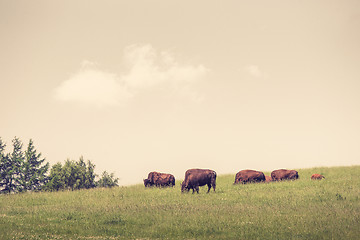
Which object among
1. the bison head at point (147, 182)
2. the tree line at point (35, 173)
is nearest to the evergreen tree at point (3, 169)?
the tree line at point (35, 173)

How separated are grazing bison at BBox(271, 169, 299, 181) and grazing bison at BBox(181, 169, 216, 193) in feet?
32.1

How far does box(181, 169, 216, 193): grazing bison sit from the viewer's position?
3058cm

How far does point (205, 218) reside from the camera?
18.4 meters

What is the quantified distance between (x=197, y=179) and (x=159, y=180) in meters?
8.30

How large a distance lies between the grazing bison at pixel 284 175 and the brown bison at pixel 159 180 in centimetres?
1103

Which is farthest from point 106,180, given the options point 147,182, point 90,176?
point 147,182

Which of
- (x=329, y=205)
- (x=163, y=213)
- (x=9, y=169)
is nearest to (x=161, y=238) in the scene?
(x=163, y=213)

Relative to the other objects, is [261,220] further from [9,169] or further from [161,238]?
[9,169]

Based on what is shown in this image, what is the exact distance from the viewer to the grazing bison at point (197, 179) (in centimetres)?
3058

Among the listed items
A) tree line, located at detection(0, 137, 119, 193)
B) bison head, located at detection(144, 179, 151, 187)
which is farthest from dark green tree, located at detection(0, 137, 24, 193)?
bison head, located at detection(144, 179, 151, 187)

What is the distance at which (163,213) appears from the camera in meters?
20.0

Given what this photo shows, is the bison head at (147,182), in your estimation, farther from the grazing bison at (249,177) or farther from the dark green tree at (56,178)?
the dark green tree at (56,178)

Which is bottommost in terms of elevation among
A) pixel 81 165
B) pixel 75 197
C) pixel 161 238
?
pixel 161 238

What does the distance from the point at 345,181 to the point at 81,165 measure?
43.3 meters
